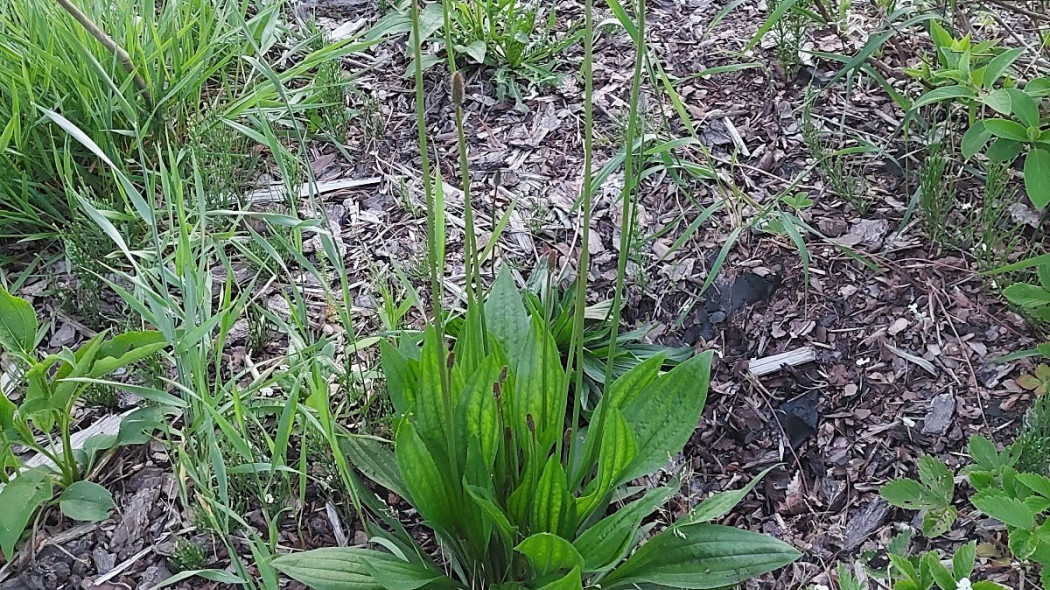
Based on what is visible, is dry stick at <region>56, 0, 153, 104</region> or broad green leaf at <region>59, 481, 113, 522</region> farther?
dry stick at <region>56, 0, 153, 104</region>

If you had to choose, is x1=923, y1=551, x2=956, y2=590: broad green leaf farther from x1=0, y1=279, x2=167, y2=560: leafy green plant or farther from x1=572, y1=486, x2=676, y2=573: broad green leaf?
x1=0, y1=279, x2=167, y2=560: leafy green plant

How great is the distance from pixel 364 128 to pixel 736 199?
96 centimetres

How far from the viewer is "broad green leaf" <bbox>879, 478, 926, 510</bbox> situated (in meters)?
1.52

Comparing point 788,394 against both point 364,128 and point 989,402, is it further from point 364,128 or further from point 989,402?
point 364,128

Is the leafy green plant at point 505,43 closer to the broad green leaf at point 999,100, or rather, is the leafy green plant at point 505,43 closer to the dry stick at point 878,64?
the dry stick at point 878,64

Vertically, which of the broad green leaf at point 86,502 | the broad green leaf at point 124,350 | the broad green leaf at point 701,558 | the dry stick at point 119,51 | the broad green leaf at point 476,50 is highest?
the dry stick at point 119,51

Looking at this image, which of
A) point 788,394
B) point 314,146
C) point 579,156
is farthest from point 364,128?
point 788,394

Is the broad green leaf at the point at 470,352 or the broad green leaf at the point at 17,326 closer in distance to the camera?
the broad green leaf at the point at 470,352

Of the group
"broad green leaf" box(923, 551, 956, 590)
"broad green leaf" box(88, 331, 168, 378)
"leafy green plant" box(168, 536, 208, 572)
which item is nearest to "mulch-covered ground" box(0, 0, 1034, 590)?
"leafy green plant" box(168, 536, 208, 572)

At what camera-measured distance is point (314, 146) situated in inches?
90.4

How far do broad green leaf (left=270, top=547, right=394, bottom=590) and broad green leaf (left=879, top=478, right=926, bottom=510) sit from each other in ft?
2.76

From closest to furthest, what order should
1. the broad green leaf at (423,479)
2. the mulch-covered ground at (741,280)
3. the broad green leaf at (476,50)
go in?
the broad green leaf at (423,479) → the mulch-covered ground at (741,280) → the broad green leaf at (476,50)

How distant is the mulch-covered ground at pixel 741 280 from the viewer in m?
1.62

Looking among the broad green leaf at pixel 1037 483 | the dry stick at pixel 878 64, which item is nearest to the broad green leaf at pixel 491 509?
the broad green leaf at pixel 1037 483
